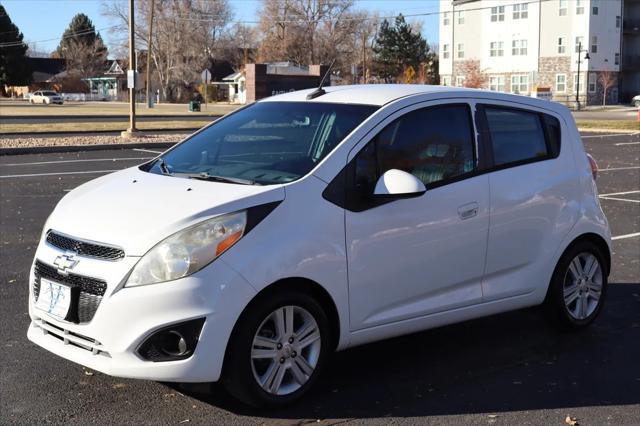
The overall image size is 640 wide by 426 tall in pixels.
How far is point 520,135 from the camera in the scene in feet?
18.1

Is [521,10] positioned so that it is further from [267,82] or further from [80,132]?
[80,132]

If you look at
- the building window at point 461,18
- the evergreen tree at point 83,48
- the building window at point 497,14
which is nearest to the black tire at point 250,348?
the building window at point 497,14

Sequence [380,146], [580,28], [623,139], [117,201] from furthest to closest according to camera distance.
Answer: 1. [580,28]
2. [623,139]
3. [380,146]
4. [117,201]

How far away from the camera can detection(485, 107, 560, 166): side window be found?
5312 millimetres

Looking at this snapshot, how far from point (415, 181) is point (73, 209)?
1.94 m

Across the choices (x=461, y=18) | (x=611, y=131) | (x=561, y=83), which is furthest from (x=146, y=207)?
(x=461, y=18)

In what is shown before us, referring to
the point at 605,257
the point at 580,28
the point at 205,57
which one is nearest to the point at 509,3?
the point at 580,28

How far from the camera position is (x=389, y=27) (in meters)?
96.1

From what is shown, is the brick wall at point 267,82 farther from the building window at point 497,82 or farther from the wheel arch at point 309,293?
the wheel arch at point 309,293

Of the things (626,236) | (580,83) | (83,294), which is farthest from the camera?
(580,83)

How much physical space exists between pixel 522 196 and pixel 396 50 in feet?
304

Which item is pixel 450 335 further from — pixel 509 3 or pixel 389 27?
pixel 389 27

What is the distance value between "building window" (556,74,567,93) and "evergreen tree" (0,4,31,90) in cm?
6160

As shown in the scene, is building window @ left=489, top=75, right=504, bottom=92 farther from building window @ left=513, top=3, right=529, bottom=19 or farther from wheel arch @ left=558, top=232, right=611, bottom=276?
wheel arch @ left=558, top=232, right=611, bottom=276
